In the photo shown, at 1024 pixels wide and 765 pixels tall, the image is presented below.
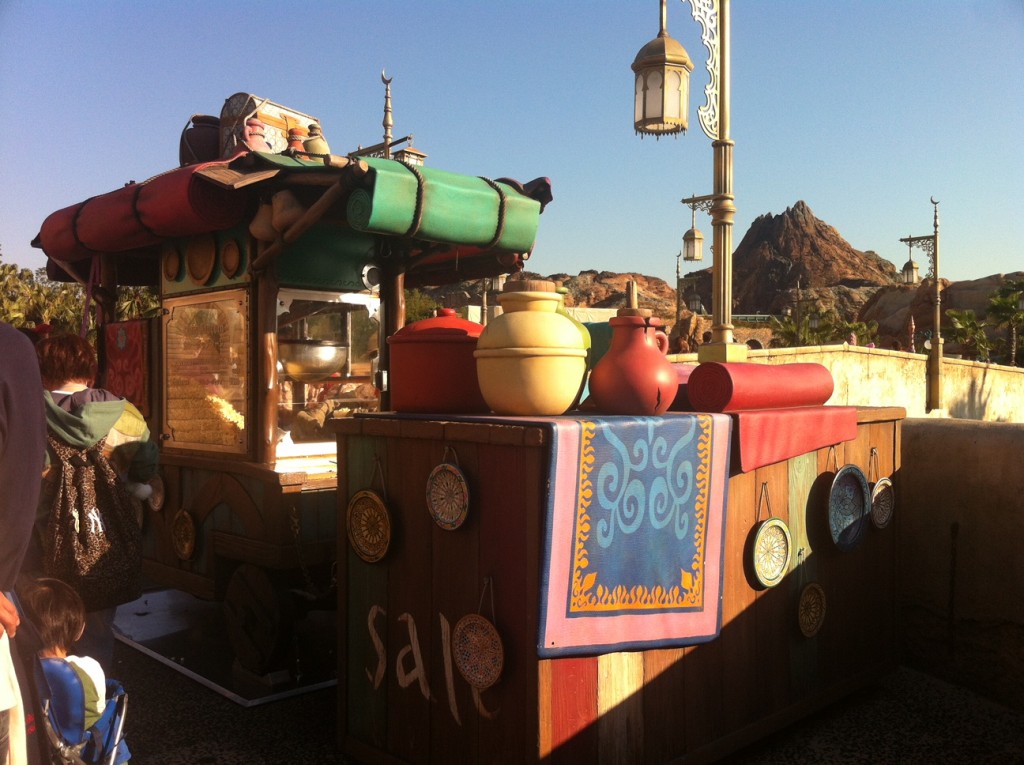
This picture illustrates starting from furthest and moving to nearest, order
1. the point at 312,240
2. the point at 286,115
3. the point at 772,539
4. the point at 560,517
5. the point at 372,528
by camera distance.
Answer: the point at 286,115 → the point at 312,240 → the point at 772,539 → the point at 372,528 → the point at 560,517

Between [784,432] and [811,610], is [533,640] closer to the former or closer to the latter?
[784,432]

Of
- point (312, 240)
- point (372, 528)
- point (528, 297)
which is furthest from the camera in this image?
point (312, 240)

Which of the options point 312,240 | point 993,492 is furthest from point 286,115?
point 993,492

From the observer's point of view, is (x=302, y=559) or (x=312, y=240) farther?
(x=312, y=240)

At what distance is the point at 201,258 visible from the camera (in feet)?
17.6

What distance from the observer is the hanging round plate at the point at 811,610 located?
4.00m

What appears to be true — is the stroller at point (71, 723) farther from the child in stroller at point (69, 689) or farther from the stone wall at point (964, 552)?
the stone wall at point (964, 552)

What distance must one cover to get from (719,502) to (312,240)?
2986 millimetres

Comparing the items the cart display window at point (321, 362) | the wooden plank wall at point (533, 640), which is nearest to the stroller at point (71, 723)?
the wooden plank wall at point (533, 640)

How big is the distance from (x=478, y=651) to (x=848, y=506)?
216cm

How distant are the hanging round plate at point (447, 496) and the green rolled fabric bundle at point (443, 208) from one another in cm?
175

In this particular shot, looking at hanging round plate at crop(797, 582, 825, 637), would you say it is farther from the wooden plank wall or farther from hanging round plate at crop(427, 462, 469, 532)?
hanging round plate at crop(427, 462, 469, 532)

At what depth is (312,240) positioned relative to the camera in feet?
16.9

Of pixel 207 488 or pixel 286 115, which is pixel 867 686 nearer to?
pixel 207 488
